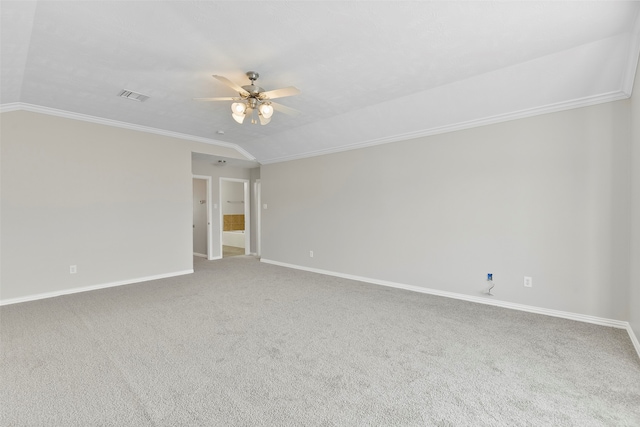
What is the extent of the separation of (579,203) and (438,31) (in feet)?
8.24

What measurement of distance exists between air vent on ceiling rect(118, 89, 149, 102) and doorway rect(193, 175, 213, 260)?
144 inches

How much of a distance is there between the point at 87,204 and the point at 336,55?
4.38m

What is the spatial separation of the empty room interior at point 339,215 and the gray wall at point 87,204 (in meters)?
0.03

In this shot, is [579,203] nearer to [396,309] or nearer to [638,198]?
[638,198]

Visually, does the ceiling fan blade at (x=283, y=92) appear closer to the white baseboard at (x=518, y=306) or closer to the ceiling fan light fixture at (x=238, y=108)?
the ceiling fan light fixture at (x=238, y=108)

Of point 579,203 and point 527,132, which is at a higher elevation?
point 527,132

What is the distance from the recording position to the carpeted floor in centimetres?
182

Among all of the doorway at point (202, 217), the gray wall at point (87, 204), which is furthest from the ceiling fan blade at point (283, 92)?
the doorway at point (202, 217)

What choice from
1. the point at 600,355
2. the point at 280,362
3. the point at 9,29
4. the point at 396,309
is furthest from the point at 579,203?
the point at 9,29

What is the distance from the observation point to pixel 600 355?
2535 mm

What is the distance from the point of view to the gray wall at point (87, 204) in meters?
4.07

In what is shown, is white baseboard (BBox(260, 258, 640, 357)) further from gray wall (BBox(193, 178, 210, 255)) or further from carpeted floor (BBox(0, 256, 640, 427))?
gray wall (BBox(193, 178, 210, 255))

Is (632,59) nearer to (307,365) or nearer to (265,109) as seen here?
(265,109)

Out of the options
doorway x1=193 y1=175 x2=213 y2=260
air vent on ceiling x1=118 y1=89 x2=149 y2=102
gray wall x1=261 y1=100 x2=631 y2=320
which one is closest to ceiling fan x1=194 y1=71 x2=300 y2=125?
air vent on ceiling x1=118 y1=89 x2=149 y2=102
